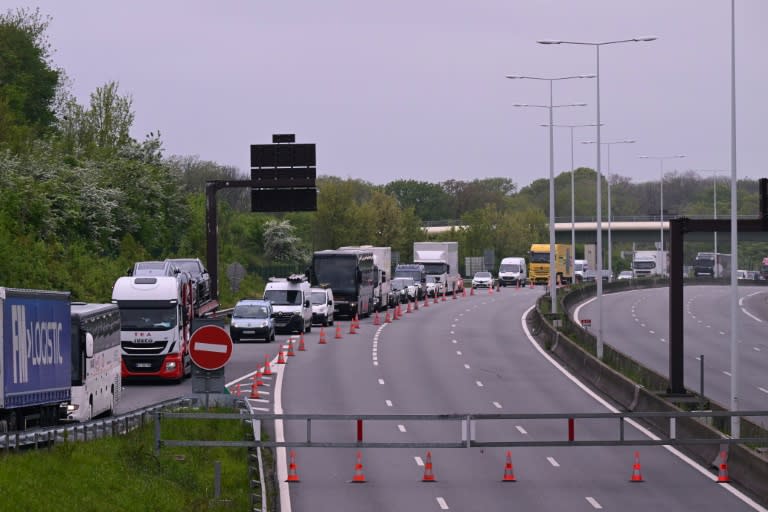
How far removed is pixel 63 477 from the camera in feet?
68.1

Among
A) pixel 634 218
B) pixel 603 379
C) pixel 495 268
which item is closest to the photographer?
pixel 603 379

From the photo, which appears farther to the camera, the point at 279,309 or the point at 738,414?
the point at 279,309

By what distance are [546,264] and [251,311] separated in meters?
68.1

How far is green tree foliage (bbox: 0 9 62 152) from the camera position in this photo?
96.1m

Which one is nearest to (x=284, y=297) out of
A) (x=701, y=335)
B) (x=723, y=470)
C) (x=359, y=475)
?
(x=701, y=335)

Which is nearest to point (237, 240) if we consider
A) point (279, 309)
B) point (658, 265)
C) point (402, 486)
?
point (658, 265)

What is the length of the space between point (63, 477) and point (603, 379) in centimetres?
2345

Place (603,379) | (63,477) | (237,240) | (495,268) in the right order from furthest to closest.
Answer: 1. (495,268)
2. (237,240)
3. (603,379)
4. (63,477)

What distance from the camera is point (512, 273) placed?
127250mm

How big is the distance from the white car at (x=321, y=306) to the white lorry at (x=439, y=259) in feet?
103

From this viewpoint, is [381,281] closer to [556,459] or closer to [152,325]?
[152,325]

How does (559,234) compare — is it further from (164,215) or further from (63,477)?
(63,477)

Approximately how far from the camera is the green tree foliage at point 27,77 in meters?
96.1

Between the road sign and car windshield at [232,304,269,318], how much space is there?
35.9 m
